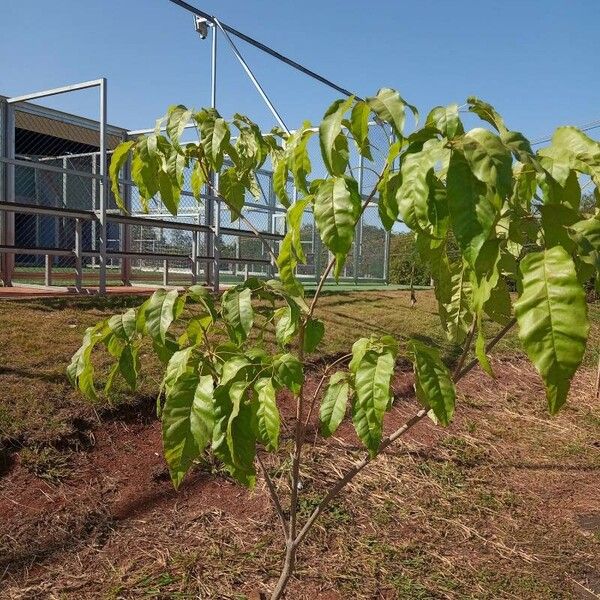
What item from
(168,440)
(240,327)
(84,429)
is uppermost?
(240,327)

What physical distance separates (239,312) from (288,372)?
0.51ft

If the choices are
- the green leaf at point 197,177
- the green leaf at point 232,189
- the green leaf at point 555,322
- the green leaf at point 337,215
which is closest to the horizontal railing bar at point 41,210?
the green leaf at point 197,177

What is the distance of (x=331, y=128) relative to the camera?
1.00 metres

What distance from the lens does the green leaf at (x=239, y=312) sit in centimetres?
114

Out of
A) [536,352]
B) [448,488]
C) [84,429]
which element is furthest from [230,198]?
[448,488]

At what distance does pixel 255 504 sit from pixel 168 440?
1606 millimetres

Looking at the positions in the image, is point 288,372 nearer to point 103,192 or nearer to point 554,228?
point 554,228

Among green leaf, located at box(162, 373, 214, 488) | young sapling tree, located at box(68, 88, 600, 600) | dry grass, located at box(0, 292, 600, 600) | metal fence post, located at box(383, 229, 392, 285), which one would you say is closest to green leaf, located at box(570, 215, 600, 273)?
young sapling tree, located at box(68, 88, 600, 600)

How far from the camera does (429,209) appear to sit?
0.96m

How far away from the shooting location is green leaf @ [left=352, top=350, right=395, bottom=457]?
3.50 ft

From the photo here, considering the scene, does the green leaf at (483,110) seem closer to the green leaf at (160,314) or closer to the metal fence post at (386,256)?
the green leaf at (160,314)

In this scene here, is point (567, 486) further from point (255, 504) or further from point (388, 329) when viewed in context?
point (388, 329)

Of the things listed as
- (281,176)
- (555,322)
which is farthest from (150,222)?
(555,322)

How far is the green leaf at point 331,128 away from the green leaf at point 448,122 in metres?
0.15
